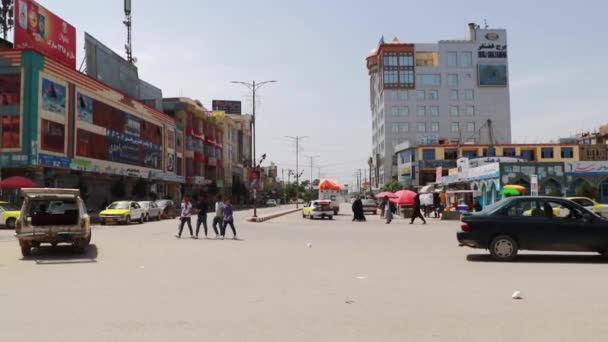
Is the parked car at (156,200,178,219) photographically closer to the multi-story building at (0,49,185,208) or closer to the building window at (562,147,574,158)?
the multi-story building at (0,49,185,208)

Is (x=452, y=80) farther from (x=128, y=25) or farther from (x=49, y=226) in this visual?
(x=49, y=226)

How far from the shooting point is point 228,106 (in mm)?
139375

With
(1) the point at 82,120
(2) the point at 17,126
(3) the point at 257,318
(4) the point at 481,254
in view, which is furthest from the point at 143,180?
(3) the point at 257,318

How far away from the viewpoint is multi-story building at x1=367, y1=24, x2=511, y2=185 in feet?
413

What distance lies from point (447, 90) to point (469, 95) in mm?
5103

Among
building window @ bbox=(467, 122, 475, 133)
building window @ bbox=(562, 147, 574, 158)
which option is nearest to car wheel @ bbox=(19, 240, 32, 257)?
building window @ bbox=(562, 147, 574, 158)

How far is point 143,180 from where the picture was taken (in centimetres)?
6319

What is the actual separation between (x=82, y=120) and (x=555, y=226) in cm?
4275

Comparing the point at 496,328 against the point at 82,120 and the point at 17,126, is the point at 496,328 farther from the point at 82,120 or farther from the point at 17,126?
the point at 82,120

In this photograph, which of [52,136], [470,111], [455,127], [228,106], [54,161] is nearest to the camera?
[54,161]


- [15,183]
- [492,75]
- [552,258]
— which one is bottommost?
[552,258]

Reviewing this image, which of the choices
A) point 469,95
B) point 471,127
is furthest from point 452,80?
point 471,127

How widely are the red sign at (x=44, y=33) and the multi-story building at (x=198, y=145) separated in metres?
26.6

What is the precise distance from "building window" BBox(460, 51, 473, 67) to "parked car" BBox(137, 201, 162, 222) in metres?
98.9
